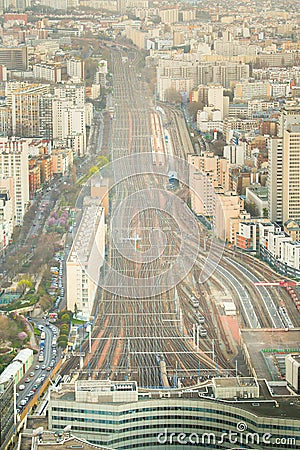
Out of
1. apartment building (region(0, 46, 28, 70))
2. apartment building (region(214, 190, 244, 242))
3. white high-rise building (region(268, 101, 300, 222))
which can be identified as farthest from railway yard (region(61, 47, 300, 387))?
apartment building (region(0, 46, 28, 70))

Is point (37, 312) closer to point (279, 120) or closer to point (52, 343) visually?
point (52, 343)

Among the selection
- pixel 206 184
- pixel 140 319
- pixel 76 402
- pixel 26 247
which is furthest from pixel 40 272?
pixel 76 402

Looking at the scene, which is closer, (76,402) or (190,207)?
(76,402)

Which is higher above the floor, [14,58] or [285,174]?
[14,58]

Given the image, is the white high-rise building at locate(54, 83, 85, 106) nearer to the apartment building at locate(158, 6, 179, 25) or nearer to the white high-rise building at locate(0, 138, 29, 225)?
the apartment building at locate(158, 6, 179, 25)

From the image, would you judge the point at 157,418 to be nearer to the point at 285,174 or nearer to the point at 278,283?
the point at 278,283

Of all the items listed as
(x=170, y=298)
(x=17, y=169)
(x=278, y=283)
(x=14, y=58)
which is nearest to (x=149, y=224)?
(x=278, y=283)
